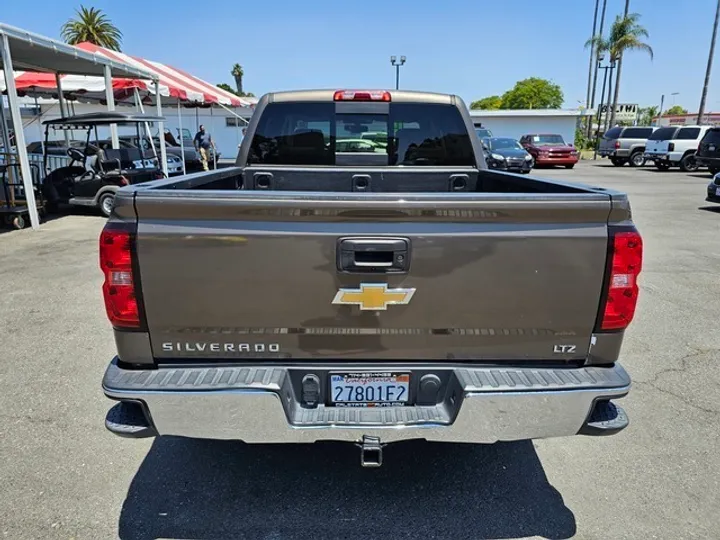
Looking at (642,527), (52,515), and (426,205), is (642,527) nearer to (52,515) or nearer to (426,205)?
(426,205)

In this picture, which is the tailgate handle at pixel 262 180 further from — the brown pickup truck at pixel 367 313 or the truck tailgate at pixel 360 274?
the truck tailgate at pixel 360 274

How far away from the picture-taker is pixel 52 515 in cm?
259

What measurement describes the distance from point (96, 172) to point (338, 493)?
11124 millimetres

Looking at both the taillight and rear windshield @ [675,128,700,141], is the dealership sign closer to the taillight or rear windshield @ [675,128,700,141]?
rear windshield @ [675,128,700,141]

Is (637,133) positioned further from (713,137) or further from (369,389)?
(369,389)

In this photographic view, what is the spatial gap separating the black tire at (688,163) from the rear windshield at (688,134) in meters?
0.84

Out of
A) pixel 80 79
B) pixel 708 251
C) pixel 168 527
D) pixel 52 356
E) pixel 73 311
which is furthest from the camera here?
pixel 80 79

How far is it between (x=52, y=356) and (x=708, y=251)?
9.81m

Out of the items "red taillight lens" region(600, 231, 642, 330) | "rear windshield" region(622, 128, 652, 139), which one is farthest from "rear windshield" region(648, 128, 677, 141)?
"red taillight lens" region(600, 231, 642, 330)

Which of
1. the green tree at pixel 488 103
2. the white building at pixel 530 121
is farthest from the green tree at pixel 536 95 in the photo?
the white building at pixel 530 121

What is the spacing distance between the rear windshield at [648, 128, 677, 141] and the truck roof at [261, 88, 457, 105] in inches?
1020

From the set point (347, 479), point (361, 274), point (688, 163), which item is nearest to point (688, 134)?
point (688, 163)

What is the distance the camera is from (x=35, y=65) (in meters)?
14.2

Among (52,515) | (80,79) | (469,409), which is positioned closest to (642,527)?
(469,409)
